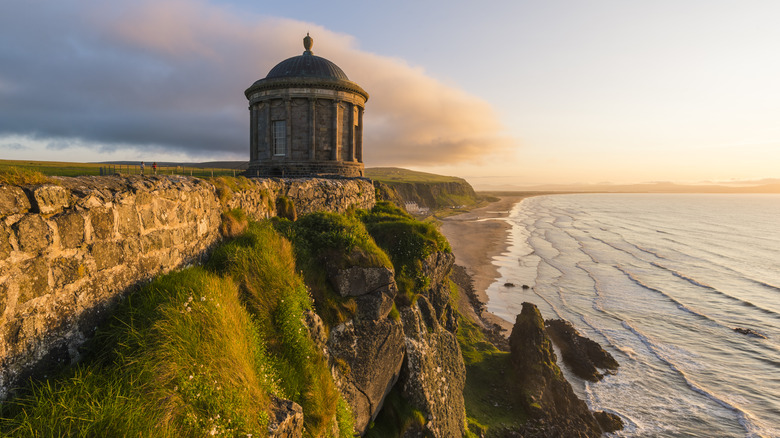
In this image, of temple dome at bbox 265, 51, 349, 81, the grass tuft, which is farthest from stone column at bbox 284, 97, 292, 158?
the grass tuft

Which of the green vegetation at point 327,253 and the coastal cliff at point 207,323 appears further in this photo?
the green vegetation at point 327,253

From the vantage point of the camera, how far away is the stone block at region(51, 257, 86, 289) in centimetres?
411

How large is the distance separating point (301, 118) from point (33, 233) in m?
23.4

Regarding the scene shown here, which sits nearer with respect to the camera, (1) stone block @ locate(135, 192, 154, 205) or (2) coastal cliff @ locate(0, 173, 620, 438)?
(2) coastal cliff @ locate(0, 173, 620, 438)

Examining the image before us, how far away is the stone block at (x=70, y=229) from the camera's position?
4.17 metres

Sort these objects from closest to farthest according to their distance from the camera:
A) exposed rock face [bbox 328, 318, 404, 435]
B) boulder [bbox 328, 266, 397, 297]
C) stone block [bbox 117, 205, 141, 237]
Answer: stone block [bbox 117, 205, 141, 237]
exposed rock face [bbox 328, 318, 404, 435]
boulder [bbox 328, 266, 397, 297]

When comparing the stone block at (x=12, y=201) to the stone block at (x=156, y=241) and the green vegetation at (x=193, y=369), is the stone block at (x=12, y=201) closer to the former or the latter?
the green vegetation at (x=193, y=369)

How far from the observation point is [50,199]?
4078 millimetres

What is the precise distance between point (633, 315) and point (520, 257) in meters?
20.7

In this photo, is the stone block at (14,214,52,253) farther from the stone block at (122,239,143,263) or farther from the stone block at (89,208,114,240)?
the stone block at (122,239,143,263)

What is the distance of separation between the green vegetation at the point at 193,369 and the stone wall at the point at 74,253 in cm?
29

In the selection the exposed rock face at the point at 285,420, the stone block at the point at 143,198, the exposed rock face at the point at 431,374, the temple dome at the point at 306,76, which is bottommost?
the exposed rock face at the point at 431,374

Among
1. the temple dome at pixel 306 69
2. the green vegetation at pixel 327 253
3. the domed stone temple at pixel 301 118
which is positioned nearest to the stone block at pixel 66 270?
the green vegetation at pixel 327 253

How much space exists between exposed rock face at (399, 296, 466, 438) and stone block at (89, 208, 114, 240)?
8.32m
